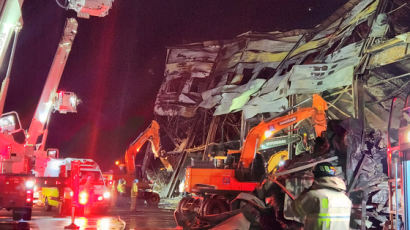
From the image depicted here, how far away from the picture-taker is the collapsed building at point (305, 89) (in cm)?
1307

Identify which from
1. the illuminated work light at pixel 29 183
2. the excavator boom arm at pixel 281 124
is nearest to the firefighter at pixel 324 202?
the excavator boom arm at pixel 281 124

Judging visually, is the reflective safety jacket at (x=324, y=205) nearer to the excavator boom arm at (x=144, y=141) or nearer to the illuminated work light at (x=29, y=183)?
the illuminated work light at (x=29, y=183)

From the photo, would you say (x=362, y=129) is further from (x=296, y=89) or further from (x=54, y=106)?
(x=54, y=106)

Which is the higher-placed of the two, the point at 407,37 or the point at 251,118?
the point at 407,37

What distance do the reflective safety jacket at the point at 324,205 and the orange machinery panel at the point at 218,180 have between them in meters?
9.73

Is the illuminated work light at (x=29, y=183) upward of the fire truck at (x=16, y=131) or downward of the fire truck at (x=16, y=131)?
downward

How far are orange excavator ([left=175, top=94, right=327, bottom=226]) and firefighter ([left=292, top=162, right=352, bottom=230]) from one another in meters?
9.30

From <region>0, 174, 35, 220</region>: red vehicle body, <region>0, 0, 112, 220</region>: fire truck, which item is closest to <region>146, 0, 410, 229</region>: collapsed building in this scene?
<region>0, 174, 35, 220</region>: red vehicle body

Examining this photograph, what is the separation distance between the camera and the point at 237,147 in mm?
28969

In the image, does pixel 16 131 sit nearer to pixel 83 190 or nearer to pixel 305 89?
pixel 83 190

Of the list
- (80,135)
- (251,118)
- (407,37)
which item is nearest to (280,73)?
(251,118)

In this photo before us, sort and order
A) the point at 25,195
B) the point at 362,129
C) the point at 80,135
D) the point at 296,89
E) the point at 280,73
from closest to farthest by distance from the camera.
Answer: the point at 362,129 < the point at 25,195 < the point at 296,89 < the point at 280,73 < the point at 80,135

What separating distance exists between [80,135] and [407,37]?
1548 inches

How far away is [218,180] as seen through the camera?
1519 cm
